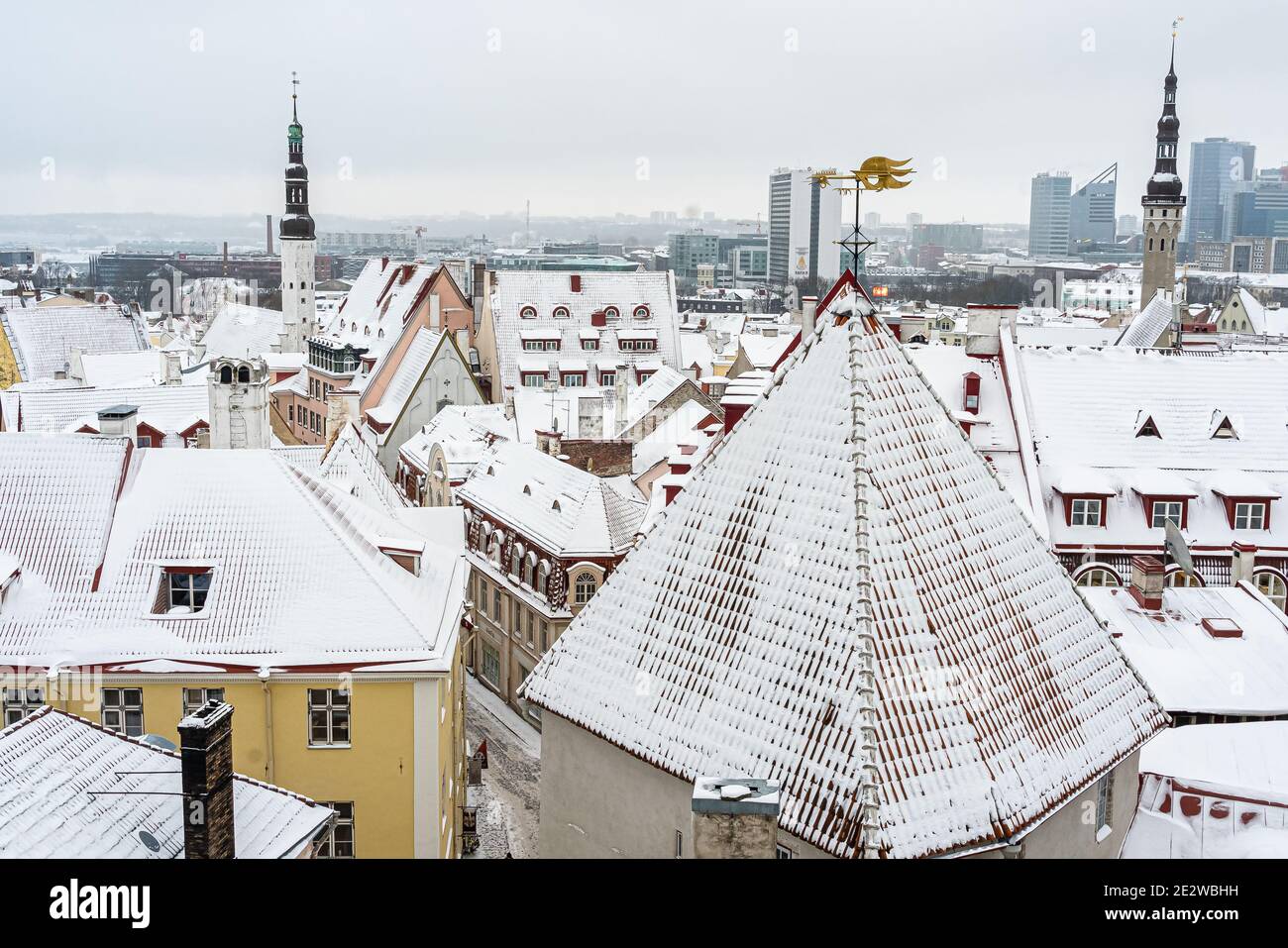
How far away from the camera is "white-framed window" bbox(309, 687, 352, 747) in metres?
24.5

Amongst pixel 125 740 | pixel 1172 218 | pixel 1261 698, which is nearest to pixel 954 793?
pixel 125 740

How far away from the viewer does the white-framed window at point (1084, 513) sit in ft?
134

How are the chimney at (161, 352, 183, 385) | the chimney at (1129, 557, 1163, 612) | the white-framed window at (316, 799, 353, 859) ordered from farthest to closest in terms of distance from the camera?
1. the chimney at (161, 352, 183, 385)
2. the chimney at (1129, 557, 1163, 612)
3. the white-framed window at (316, 799, 353, 859)

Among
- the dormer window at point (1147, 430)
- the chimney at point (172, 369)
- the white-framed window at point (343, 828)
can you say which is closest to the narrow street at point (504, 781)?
the white-framed window at point (343, 828)

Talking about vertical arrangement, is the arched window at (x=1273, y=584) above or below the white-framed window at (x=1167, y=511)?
below

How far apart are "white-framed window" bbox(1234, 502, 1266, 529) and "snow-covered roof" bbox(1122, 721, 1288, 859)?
2071 cm

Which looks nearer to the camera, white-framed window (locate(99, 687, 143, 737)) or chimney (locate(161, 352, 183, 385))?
white-framed window (locate(99, 687, 143, 737))

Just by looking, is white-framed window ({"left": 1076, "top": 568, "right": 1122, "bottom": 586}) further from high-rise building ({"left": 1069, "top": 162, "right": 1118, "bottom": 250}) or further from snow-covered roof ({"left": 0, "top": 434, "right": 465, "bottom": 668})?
high-rise building ({"left": 1069, "top": 162, "right": 1118, "bottom": 250})

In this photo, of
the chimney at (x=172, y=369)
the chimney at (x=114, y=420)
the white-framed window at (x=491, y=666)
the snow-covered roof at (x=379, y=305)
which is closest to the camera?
the chimney at (x=114, y=420)

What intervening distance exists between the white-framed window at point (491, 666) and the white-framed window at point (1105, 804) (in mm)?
Answer: 28333

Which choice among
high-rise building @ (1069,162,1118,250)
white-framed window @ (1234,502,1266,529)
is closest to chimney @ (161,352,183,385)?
white-framed window @ (1234,502,1266,529)

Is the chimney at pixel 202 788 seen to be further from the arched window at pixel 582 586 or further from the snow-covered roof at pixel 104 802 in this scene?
the arched window at pixel 582 586
